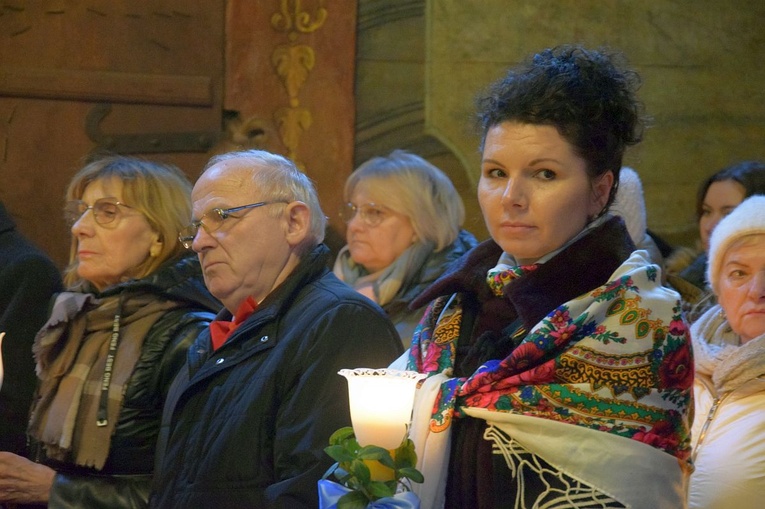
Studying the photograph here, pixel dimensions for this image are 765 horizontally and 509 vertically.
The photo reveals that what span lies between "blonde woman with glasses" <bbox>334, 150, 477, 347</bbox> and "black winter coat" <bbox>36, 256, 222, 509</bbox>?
3.53ft

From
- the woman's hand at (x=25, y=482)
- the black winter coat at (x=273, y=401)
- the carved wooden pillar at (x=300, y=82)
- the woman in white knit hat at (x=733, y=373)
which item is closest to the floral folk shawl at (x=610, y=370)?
the black winter coat at (x=273, y=401)

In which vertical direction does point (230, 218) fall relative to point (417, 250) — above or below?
above

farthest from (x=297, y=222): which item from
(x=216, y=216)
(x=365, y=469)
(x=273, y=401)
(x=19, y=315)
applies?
(x=19, y=315)

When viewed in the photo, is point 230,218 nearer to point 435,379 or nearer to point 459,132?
point 435,379

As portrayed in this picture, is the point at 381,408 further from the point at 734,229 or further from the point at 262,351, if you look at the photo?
the point at 734,229

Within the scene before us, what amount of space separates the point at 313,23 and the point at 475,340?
3.44m

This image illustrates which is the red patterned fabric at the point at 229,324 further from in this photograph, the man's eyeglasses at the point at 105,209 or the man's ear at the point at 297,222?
the man's eyeglasses at the point at 105,209

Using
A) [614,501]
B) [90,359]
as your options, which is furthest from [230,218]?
[614,501]

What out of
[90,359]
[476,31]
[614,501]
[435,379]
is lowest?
[90,359]

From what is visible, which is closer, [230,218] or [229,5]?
[230,218]

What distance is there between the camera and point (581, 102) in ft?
7.43

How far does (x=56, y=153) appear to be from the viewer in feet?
17.4

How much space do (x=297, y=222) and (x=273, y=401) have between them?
58cm

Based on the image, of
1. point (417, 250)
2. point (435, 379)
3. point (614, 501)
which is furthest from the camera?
point (417, 250)
